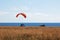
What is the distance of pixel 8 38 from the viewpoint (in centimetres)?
1520

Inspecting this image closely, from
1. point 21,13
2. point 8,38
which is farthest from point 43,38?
point 21,13

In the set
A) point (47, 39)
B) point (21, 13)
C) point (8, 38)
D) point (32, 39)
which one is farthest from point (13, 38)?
point (21, 13)

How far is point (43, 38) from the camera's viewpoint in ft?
50.7

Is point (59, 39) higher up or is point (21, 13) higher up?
point (21, 13)

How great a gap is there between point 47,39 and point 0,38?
3.40 meters

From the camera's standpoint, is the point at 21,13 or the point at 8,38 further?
the point at 21,13

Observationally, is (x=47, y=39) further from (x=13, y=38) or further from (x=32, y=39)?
(x=13, y=38)

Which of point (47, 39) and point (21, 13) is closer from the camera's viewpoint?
point (47, 39)

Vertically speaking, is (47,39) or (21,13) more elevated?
(21,13)

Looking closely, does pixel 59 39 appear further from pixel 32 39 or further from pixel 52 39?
pixel 32 39

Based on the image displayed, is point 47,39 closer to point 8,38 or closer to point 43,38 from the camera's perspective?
point 43,38

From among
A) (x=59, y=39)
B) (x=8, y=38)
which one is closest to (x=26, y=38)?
(x=8, y=38)

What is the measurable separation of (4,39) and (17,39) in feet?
3.09

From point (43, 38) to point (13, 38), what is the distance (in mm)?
2202
